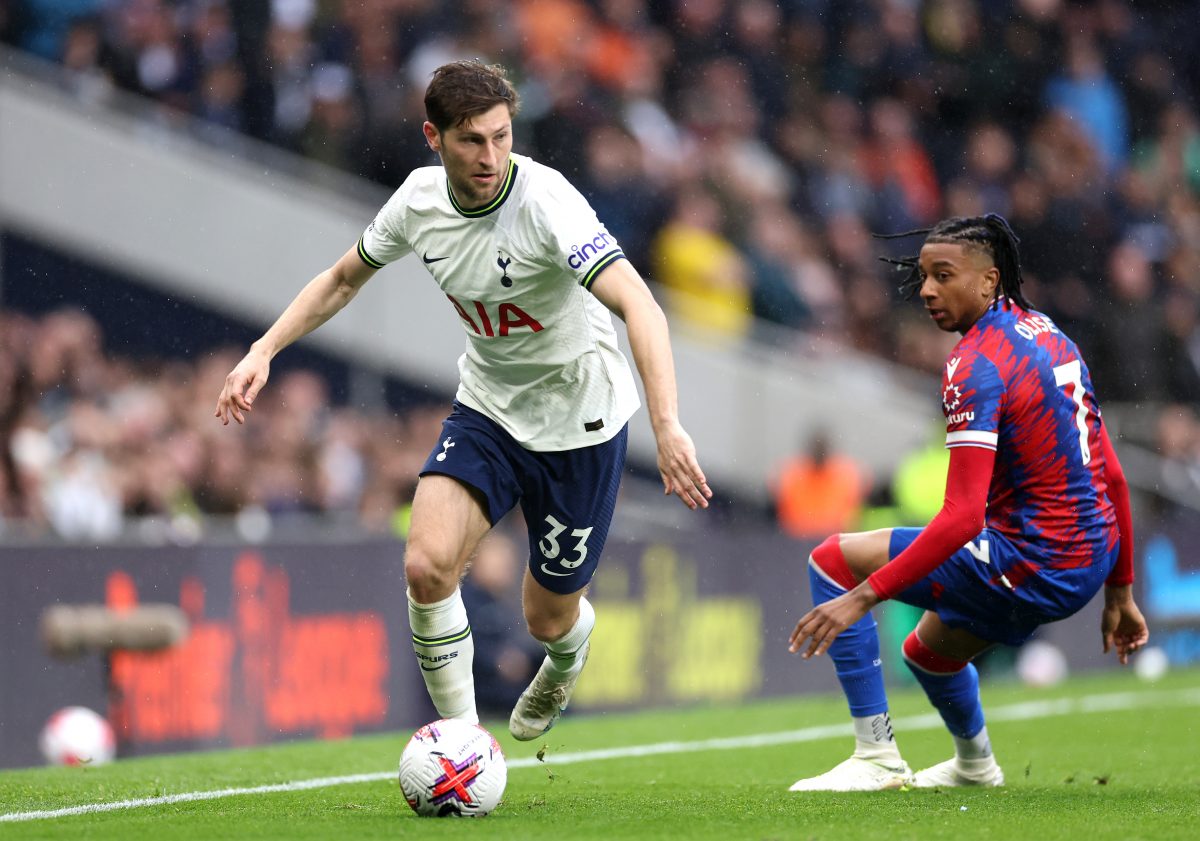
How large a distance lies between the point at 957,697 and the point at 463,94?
2.89 metres

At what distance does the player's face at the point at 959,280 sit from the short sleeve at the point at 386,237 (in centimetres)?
183

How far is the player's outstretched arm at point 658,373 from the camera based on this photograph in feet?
16.9

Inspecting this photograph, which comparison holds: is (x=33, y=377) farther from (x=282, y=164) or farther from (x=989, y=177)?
(x=989, y=177)

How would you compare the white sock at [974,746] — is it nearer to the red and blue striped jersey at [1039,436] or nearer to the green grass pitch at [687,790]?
the green grass pitch at [687,790]

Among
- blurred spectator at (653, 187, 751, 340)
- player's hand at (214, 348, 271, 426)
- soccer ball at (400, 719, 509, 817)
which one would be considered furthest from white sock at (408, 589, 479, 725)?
blurred spectator at (653, 187, 751, 340)

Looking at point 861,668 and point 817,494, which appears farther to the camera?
point 817,494

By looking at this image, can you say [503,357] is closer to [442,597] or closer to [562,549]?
[562,549]

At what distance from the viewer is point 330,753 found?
29.1 ft

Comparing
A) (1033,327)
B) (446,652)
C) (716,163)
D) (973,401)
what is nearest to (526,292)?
(446,652)

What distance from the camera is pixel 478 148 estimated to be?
5953mm

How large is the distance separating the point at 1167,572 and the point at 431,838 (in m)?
11.6

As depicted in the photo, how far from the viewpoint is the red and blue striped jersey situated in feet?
20.3

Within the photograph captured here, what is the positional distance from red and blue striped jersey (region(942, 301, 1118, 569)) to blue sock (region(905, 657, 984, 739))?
0.70 m

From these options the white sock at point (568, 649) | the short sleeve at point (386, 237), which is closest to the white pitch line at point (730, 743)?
the white sock at point (568, 649)
